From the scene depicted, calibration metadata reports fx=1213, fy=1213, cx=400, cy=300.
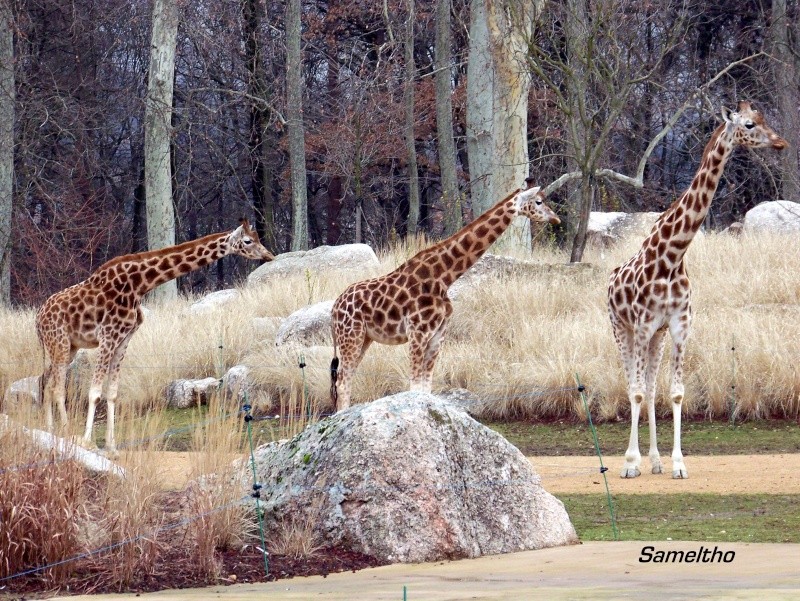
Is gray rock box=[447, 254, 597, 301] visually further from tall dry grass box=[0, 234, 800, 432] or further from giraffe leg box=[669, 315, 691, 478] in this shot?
giraffe leg box=[669, 315, 691, 478]

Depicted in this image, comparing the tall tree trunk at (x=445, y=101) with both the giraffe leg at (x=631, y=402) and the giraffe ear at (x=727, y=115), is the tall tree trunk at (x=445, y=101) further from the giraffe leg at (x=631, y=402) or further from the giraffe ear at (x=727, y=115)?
the giraffe ear at (x=727, y=115)

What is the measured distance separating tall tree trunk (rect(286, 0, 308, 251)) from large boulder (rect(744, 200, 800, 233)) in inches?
414

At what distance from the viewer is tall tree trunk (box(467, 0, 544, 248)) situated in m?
23.4

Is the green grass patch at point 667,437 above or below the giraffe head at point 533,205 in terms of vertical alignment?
below

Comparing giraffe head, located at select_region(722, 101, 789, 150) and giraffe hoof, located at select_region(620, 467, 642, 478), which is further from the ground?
giraffe head, located at select_region(722, 101, 789, 150)

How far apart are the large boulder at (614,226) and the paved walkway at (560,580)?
17845 millimetres

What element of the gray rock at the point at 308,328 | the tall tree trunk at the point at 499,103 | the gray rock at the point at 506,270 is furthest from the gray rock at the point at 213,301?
the tall tree trunk at the point at 499,103

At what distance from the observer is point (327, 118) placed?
3972 cm

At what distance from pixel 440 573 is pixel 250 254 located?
7.24 metres

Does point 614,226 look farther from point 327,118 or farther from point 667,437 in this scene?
point 327,118

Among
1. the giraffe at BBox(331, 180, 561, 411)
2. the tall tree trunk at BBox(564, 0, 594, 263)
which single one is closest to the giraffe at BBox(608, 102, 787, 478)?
the giraffe at BBox(331, 180, 561, 411)

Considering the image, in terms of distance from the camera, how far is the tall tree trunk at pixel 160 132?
1014 inches

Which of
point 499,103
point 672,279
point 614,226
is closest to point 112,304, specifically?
point 672,279

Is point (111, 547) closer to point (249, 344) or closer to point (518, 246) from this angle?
point (249, 344)
